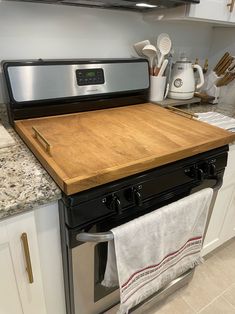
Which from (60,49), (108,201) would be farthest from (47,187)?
(60,49)

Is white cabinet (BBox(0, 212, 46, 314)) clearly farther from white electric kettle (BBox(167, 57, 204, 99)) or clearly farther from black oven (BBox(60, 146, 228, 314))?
white electric kettle (BBox(167, 57, 204, 99))

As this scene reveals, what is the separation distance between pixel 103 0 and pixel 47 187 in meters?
0.81

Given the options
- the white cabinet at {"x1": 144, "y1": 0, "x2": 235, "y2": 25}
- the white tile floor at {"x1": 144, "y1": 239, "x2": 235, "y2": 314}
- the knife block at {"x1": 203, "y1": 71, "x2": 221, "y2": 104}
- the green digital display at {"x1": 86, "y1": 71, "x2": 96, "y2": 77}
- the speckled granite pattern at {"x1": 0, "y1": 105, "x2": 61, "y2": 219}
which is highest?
the white cabinet at {"x1": 144, "y1": 0, "x2": 235, "y2": 25}

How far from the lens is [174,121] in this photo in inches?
40.4

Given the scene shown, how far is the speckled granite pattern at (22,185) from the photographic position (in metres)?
0.57

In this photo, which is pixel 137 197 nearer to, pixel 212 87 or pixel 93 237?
pixel 93 237

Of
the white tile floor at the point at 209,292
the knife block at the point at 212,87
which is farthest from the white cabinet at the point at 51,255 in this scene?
the knife block at the point at 212,87

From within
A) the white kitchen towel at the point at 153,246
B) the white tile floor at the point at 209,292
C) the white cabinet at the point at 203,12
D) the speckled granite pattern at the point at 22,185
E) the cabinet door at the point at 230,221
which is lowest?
the white tile floor at the point at 209,292

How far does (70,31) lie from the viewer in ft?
3.61

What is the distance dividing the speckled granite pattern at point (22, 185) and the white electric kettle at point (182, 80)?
3.01 feet

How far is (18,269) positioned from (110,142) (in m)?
0.47

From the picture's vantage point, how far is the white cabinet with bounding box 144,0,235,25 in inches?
40.6

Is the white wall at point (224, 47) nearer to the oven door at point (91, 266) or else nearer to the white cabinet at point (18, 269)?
the oven door at point (91, 266)

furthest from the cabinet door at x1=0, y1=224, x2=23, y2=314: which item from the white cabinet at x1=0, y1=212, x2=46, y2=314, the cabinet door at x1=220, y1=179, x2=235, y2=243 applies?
the cabinet door at x1=220, y1=179, x2=235, y2=243
